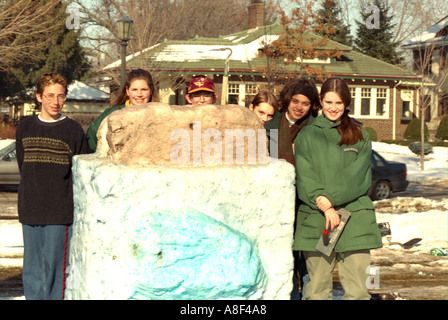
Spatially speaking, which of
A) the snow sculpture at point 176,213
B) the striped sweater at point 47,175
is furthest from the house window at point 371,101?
the snow sculpture at point 176,213

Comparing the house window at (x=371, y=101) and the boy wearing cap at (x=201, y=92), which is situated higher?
the house window at (x=371, y=101)

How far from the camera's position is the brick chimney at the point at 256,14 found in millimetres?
40938

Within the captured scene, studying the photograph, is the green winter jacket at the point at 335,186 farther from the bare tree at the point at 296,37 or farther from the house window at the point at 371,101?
the house window at the point at 371,101

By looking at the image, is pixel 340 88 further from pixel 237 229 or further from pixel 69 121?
pixel 69 121

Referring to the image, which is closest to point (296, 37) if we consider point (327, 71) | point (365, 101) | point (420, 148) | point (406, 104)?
point (420, 148)

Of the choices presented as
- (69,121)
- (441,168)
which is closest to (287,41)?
Result: (441,168)

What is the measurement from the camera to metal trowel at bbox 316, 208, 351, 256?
14.6ft

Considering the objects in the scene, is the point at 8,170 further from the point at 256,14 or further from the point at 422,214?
the point at 256,14

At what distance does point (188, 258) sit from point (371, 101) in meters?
36.7

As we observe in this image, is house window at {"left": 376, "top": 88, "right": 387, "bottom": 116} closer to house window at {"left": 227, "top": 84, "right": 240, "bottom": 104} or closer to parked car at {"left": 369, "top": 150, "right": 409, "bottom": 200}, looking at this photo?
house window at {"left": 227, "top": 84, "right": 240, "bottom": 104}

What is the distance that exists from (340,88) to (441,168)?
22935mm

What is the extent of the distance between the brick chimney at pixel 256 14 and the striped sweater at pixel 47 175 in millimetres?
36774

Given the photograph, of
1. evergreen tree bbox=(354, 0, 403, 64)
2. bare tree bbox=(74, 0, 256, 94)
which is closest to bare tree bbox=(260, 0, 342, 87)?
bare tree bbox=(74, 0, 256, 94)
